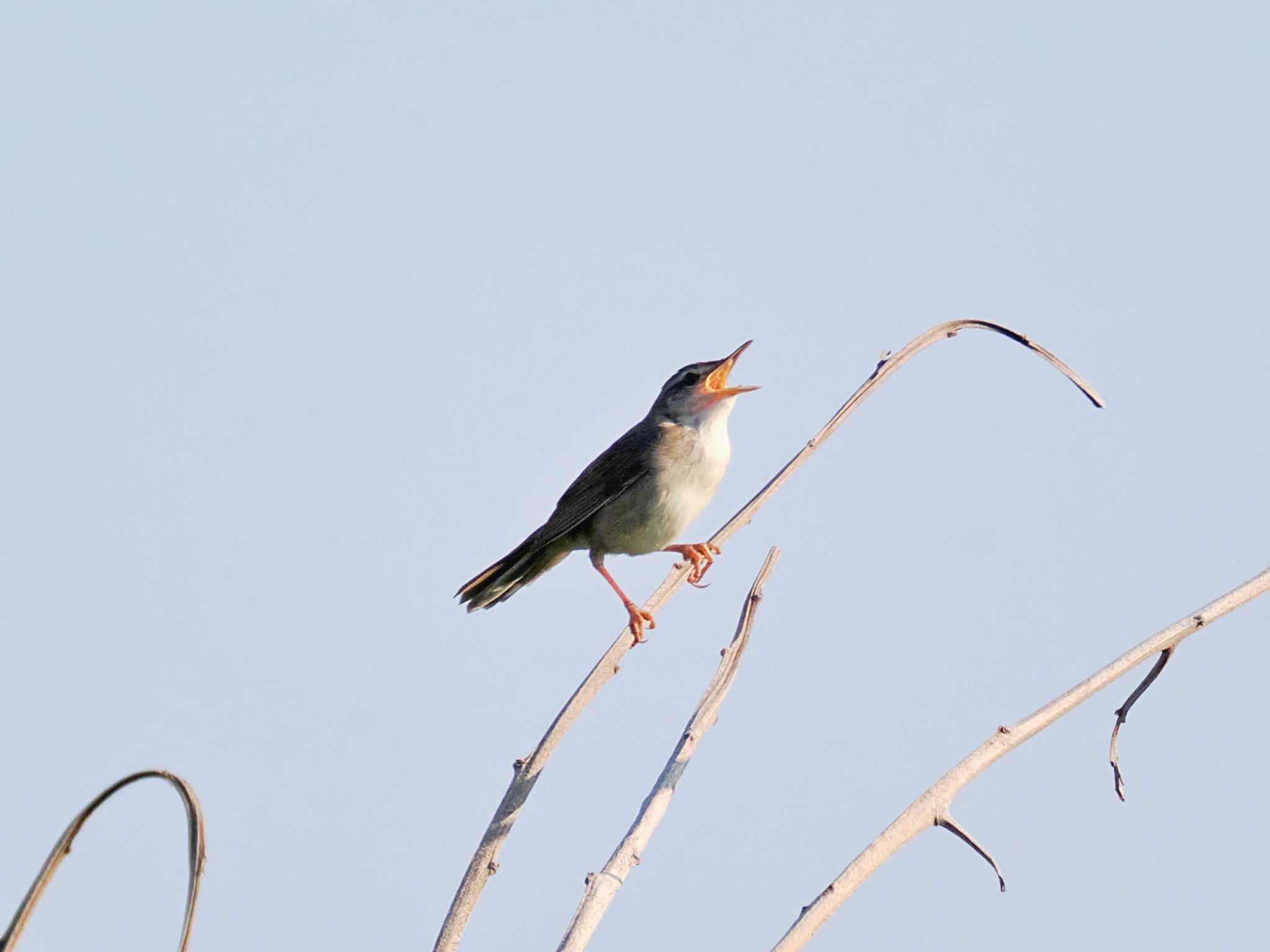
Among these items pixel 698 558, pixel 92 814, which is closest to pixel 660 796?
pixel 92 814

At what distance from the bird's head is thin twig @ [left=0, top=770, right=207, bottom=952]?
16.5 feet

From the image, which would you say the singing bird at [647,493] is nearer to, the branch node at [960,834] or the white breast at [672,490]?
the white breast at [672,490]

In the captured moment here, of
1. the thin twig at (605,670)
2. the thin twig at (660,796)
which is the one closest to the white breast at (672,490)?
the thin twig at (605,670)

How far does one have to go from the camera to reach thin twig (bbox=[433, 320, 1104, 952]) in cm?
263

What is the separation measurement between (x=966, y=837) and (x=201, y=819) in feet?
4.94

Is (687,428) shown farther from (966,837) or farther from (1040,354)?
(966,837)

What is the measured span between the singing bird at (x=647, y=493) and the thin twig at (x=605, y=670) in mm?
3039

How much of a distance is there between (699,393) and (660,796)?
14.1 feet

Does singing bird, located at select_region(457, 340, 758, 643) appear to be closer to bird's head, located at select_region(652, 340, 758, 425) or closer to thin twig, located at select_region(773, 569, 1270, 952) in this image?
bird's head, located at select_region(652, 340, 758, 425)

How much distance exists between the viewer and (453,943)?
2547 millimetres

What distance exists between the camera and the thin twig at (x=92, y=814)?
80.6 inches

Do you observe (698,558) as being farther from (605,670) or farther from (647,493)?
(605,670)

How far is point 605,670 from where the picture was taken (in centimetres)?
307

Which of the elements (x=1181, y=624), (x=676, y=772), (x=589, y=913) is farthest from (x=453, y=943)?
(x=1181, y=624)
